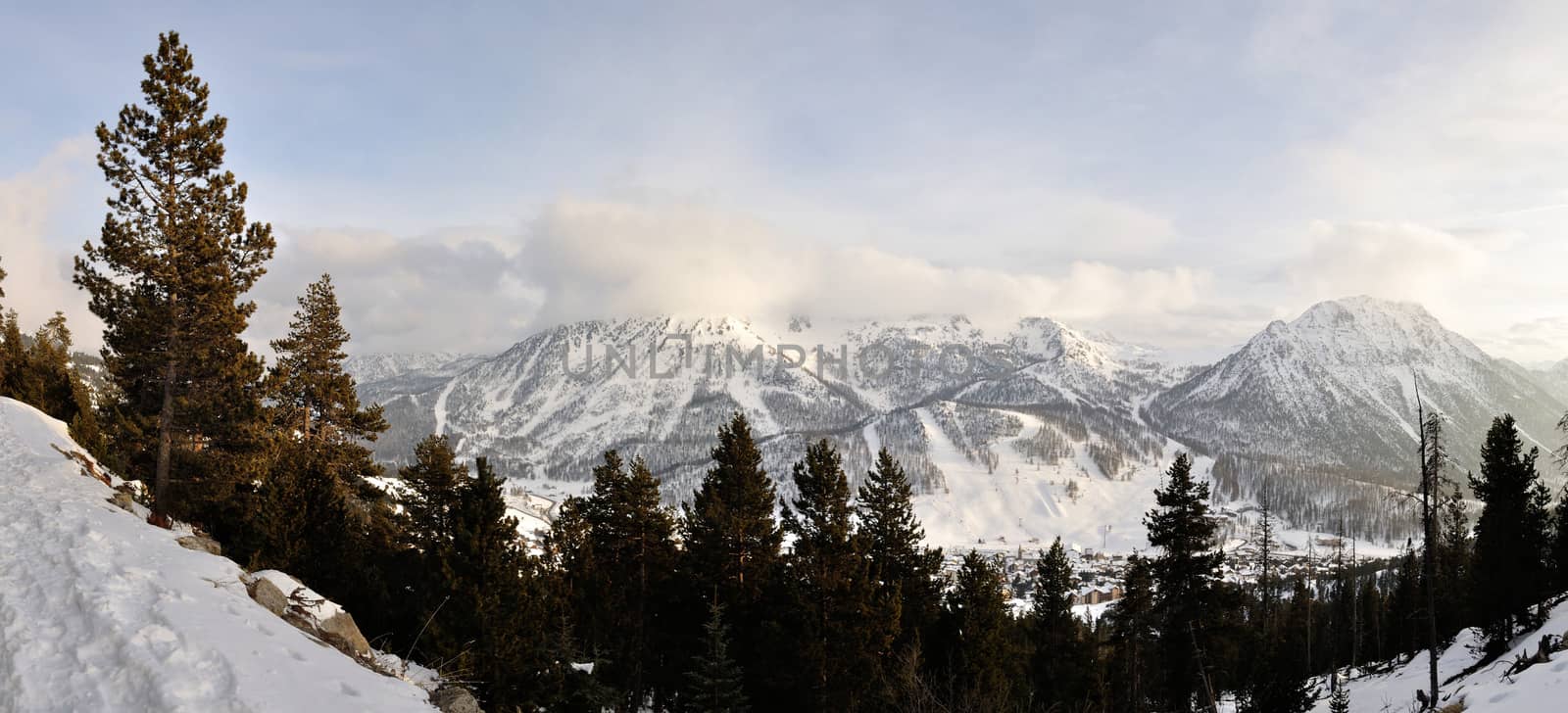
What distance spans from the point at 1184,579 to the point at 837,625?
15473 mm

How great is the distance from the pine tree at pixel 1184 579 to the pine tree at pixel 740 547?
15.7m

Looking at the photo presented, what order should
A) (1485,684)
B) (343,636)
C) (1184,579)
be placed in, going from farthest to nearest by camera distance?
(1184,579) < (1485,684) < (343,636)

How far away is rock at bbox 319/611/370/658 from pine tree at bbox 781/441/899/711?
14.0 metres

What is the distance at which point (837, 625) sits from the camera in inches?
993

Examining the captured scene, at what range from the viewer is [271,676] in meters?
10.4

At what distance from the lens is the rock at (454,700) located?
1325 centimetres

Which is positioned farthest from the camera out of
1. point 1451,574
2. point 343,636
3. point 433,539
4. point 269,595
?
point 1451,574

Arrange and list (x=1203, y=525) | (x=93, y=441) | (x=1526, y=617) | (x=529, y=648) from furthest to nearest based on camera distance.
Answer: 1. (x=1526, y=617)
2. (x=1203, y=525)
3. (x=93, y=441)
4. (x=529, y=648)

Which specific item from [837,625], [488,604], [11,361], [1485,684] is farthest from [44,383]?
[1485,684]

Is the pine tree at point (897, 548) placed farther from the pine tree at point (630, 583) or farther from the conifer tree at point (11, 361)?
the conifer tree at point (11, 361)

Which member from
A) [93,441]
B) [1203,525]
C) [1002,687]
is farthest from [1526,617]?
[93,441]

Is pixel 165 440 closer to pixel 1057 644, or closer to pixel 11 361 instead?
pixel 11 361

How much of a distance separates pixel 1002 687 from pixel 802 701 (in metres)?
8.16

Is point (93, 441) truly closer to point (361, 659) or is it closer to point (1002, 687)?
point (361, 659)
